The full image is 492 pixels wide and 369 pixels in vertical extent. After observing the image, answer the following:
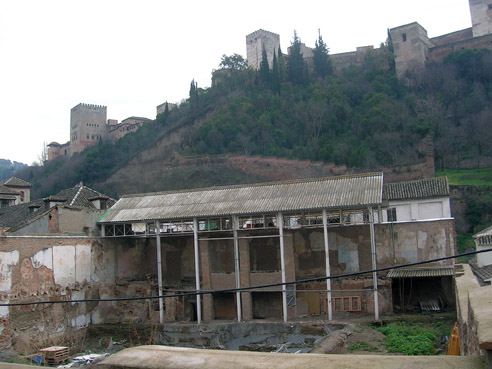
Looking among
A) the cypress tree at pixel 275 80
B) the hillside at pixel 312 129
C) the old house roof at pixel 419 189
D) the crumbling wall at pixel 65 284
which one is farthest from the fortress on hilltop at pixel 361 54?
the crumbling wall at pixel 65 284

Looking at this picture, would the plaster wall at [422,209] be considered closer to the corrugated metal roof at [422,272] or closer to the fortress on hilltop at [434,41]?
the corrugated metal roof at [422,272]

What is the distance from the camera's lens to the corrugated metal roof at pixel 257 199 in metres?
21.5

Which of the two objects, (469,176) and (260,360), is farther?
(469,176)

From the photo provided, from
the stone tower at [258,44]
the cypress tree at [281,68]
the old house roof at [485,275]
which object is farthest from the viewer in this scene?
the stone tower at [258,44]

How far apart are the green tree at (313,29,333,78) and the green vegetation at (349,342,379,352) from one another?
5484cm

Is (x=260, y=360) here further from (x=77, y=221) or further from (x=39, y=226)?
(x=77, y=221)

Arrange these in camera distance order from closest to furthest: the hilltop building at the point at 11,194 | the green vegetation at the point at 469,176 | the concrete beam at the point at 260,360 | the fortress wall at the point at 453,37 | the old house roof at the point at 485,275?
the concrete beam at the point at 260,360 < the old house roof at the point at 485,275 < the hilltop building at the point at 11,194 < the green vegetation at the point at 469,176 < the fortress wall at the point at 453,37

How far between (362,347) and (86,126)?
274 feet

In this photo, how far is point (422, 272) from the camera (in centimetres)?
2202

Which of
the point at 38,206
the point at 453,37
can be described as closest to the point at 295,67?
the point at 453,37

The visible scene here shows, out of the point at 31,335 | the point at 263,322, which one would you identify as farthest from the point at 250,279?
the point at 31,335

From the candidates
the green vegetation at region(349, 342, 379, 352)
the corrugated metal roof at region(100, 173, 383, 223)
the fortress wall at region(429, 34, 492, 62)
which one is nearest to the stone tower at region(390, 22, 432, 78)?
the fortress wall at region(429, 34, 492, 62)

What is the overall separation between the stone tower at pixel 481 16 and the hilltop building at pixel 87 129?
182 ft

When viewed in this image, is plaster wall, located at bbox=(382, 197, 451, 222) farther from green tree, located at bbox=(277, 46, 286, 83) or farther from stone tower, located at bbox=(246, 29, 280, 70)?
stone tower, located at bbox=(246, 29, 280, 70)
